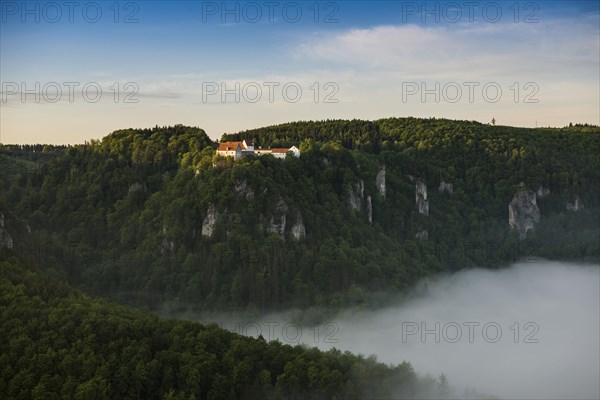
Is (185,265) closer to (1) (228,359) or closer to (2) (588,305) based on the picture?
(1) (228,359)

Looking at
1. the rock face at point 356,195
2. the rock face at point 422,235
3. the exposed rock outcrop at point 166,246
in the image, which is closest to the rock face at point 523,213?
the rock face at point 422,235

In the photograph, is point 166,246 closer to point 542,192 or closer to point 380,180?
point 380,180

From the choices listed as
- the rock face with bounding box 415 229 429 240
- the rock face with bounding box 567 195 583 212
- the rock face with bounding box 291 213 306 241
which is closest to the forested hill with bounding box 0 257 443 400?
the rock face with bounding box 291 213 306 241

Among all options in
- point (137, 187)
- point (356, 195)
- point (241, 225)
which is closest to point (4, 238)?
point (241, 225)

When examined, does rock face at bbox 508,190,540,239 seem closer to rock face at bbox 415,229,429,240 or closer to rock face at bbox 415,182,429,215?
rock face at bbox 415,182,429,215

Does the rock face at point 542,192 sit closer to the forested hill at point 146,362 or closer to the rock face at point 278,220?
the rock face at point 278,220
